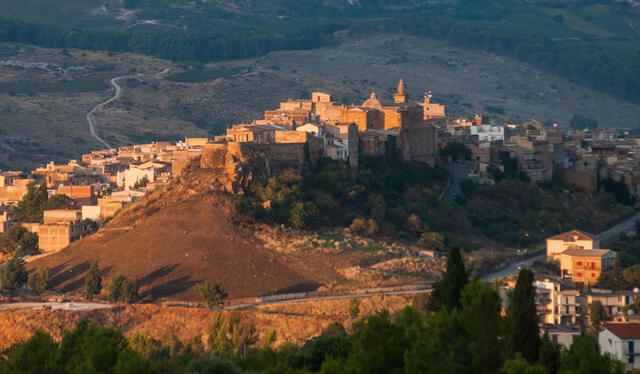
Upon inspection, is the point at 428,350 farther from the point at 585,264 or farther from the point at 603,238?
the point at 603,238

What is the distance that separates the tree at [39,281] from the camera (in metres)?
56.0

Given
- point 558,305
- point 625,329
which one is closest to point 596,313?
point 558,305

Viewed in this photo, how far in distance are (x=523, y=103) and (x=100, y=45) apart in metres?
35.8

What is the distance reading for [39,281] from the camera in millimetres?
56031

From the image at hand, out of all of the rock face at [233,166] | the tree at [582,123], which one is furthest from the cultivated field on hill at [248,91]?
the rock face at [233,166]

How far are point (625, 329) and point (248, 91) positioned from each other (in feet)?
265

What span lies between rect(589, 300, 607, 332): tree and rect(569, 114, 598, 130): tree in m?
69.3

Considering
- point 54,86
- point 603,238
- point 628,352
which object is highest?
point 628,352

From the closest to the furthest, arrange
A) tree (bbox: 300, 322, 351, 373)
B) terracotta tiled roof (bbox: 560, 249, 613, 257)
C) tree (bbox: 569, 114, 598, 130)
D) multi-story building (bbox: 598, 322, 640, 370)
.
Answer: tree (bbox: 300, 322, 351, 373) → multi-story building (bbox: 598, 322, 640, 370) → terracotta tiled roof (bbox: 560, 249, 613, 257) → tree (bbox: 569, 114, 598, 130)

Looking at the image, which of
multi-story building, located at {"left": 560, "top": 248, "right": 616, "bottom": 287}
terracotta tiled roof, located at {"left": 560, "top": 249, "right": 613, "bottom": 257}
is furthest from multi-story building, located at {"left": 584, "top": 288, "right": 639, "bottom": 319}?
terracotta tiled roof, located at {"left": 560, "top": 249, "right": 613, "bottom": 257}

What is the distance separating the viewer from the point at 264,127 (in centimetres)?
6812

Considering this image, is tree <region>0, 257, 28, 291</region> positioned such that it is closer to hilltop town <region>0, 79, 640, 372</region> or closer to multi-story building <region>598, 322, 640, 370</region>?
hilltop town <region>0, 79, 640, 372</region>

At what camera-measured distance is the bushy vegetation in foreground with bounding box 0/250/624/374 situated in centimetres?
3616

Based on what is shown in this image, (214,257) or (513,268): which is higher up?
(214,257)
